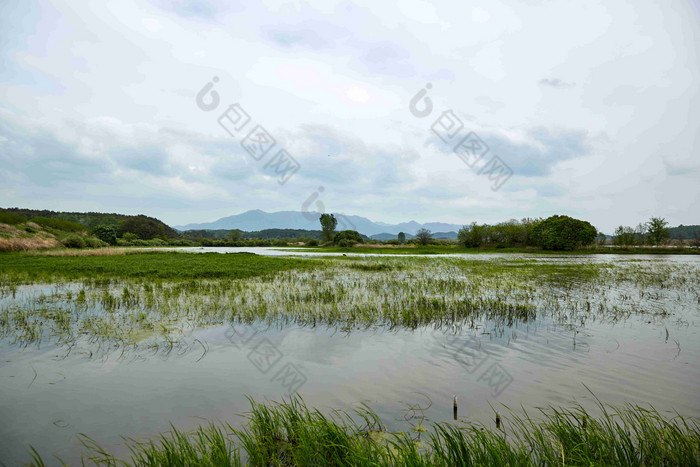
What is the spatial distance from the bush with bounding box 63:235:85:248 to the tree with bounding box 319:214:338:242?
63307mm

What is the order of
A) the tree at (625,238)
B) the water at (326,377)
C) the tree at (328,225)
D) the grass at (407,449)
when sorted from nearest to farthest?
the grass at (407,449), the water at (326,377), the tree at (625,238), the tree at (328,225)

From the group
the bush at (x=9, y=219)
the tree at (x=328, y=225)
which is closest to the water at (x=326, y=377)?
the bush at (x=9, y=219)

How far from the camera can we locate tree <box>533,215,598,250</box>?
7125cm

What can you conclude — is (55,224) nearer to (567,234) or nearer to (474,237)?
(474,237)

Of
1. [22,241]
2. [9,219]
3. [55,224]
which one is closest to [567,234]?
[22,241]

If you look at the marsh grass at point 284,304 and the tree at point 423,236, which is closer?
the marsh grass at point 284,304

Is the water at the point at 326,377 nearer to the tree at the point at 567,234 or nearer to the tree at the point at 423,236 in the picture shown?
the tree at the point at 567,234

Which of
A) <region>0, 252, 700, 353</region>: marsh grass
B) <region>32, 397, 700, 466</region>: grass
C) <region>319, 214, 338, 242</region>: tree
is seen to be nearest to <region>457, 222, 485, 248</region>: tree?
<region>319, 214, 338, 242</region>: tree

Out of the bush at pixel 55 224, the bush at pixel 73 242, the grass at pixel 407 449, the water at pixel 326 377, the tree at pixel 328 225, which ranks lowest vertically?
the water at pixel 326 377

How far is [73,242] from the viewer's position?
53156 millimetres

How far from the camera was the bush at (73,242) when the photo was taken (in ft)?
172

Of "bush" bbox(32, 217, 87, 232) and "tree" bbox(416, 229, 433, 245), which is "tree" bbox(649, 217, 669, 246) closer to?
"tree" bbox(416, 229, 433, 245)

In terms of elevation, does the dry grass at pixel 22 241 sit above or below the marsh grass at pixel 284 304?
above

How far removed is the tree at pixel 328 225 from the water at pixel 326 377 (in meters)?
96.9
